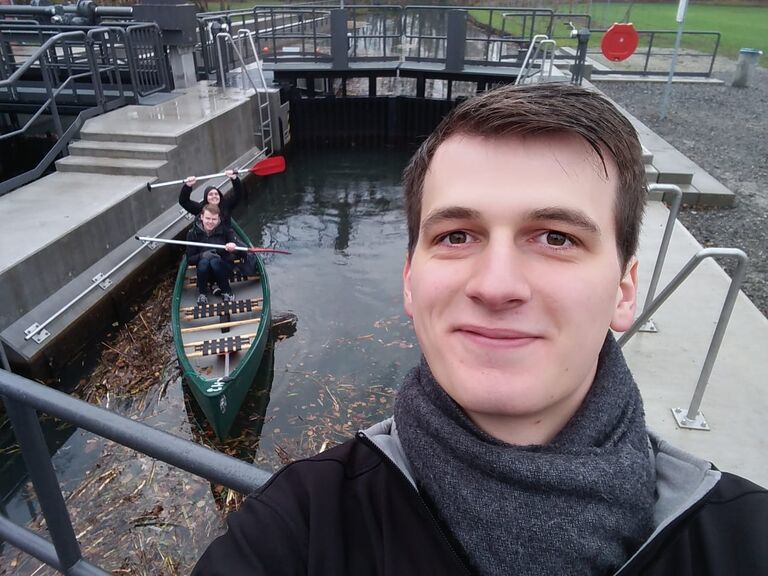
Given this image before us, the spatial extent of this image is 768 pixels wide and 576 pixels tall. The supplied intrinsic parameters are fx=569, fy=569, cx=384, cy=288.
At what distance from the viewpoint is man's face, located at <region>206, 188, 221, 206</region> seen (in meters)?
8.37

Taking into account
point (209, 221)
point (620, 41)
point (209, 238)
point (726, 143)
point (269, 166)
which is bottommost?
point (726, 143)

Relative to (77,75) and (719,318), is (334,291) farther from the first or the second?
(77,75)

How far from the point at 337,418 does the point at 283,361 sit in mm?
1516

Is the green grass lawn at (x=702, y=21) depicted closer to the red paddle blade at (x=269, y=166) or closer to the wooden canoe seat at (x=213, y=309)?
the red paddle blade at (x=269, y=166)

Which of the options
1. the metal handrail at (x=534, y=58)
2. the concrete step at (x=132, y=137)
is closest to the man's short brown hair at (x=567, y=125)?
the concrete step at (x=132, y=137)

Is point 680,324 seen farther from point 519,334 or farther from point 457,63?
point 457,63

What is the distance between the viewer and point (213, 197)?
331 inches

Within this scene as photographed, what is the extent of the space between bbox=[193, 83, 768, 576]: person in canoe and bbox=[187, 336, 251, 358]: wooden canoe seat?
18.6ft

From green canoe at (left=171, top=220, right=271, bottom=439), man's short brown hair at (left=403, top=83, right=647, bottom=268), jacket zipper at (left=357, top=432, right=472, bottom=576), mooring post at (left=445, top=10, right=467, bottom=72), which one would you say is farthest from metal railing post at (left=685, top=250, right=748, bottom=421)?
mooring post at (left=445, top=10, right=467, bottom=72)

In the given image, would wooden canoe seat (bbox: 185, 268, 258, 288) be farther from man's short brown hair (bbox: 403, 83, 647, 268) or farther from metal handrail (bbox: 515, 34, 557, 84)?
metal handrail (bbox: 515, 34, 557, 84)

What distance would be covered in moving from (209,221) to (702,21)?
50256mm

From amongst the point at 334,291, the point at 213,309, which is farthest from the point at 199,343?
the point at 334,291

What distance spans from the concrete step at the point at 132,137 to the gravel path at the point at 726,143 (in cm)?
945

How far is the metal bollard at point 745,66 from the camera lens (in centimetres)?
2030
